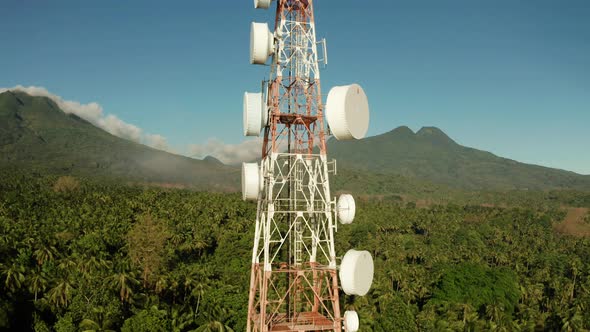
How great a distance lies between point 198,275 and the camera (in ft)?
195

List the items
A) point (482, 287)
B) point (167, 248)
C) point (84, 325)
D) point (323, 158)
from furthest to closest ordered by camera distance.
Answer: point (167, 248) → point (482, 287) → point (84, 325) → point (323, 158)

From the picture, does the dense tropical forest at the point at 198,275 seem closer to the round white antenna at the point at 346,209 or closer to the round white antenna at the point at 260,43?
the round white antenna at the point at 346,209

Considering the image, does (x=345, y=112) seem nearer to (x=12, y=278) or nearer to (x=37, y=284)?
(x=37, y=284)

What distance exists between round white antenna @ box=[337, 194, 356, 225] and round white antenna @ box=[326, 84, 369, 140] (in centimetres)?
313

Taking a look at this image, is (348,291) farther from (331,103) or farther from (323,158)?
(331,103)

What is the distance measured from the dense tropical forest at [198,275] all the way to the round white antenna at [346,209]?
20.7 metres

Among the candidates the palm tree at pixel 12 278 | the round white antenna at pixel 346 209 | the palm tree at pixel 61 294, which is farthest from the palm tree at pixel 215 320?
the round white antenna at pixel 346 209

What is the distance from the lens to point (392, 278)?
72938 mm

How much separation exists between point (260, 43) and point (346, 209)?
8.49 metres

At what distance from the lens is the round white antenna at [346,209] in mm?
23750

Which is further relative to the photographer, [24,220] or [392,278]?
[24,220]

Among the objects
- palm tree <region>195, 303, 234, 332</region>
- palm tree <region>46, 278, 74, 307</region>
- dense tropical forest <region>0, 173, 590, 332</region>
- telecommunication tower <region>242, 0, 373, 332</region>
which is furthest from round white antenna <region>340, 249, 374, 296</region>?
palm tree <region>46, 278, 74, 307</region>

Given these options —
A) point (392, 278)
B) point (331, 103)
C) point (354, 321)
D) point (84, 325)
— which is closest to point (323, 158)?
point (331, 103)

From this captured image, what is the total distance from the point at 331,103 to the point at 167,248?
52813mm
